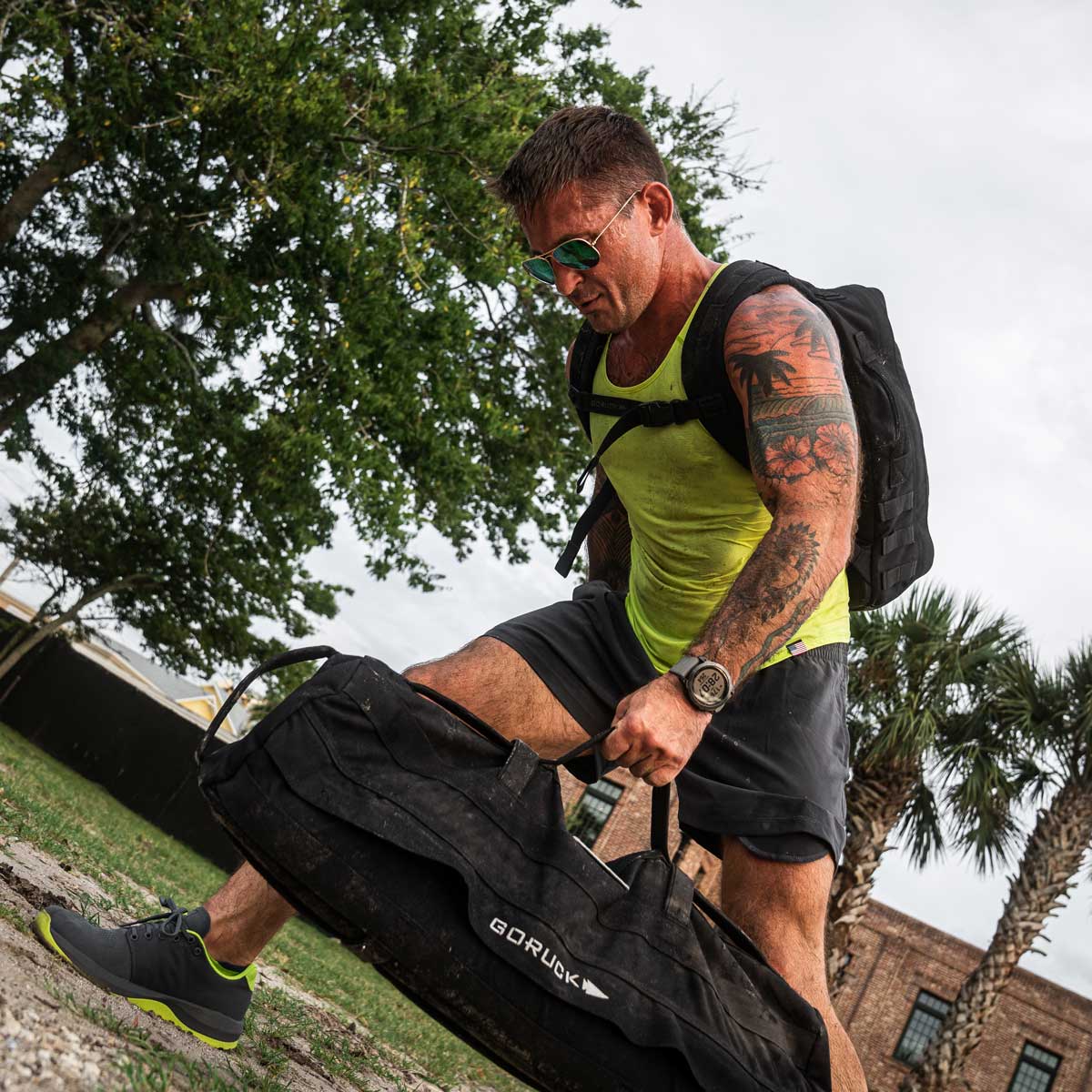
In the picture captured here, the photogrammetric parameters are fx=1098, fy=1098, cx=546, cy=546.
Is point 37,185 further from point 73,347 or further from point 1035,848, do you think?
point 1035,848

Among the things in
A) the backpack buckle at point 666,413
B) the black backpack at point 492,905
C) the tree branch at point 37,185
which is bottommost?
the black backpack at point 492,905

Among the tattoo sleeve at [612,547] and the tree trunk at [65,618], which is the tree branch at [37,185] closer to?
the tree trunk at [65,618]

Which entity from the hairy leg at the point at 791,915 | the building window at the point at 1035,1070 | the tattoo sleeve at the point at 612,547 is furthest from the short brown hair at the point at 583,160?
the building window at the point at 1035,1070

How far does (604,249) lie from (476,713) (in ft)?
4.04

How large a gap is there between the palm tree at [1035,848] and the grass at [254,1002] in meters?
8.11

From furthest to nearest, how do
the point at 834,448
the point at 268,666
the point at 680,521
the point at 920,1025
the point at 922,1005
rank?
the point at 922,1005 → the point at 920,1025 → the point at 680,521 → the point at 834,448 → the point at 268,666

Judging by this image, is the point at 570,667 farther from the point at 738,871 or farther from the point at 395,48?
the point at 395,48

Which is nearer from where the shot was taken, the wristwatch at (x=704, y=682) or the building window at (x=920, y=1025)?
the wristwatch at (x=704, y=682)

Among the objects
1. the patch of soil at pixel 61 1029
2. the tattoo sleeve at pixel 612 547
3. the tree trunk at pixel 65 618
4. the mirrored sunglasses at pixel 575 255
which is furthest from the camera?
the tree trunk at pixel 65 618

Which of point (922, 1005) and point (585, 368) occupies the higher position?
point (922, 1005)

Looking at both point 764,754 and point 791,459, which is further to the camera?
point 764,754

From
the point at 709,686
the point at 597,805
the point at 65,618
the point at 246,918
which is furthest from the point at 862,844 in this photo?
the point at 65,618

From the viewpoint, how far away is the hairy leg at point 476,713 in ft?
8.81

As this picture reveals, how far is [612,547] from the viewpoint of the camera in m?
3.62
